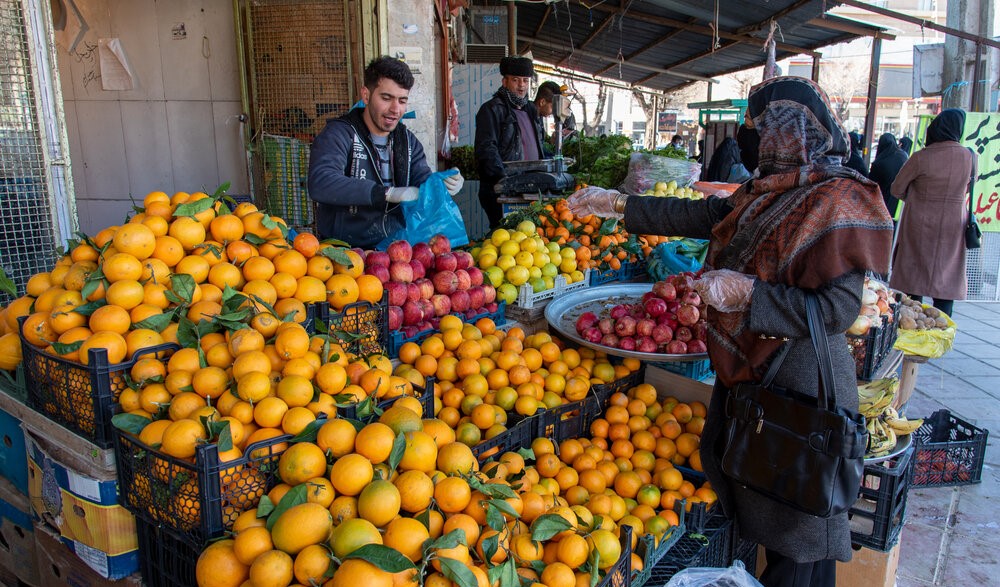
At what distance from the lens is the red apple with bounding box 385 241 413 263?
298 cm

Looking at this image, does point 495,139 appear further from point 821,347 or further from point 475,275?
point 821,347

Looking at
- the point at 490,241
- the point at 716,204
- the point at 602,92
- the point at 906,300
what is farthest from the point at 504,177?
the point at 602,92

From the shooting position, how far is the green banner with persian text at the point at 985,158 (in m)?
6.90

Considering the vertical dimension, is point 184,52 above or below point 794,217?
above

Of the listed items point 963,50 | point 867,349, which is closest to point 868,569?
point 867,349

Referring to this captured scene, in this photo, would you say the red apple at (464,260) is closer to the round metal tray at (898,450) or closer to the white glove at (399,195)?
the white glove at (399,195)

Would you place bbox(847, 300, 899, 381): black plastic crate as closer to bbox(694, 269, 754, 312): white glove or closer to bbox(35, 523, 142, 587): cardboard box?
bbox(694, 269, 754, 312): white glove

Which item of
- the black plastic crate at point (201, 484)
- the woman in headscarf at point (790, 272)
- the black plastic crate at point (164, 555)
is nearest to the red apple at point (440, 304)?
the woman in headscarf at point (790, 272)

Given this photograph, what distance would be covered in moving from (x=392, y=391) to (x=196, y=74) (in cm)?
497

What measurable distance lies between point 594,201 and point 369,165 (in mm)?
1365

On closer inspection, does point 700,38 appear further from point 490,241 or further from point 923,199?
point 490,241

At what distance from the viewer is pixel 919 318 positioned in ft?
14.3

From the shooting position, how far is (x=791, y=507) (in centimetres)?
202

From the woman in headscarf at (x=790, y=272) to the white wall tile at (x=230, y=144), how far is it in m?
4.87
